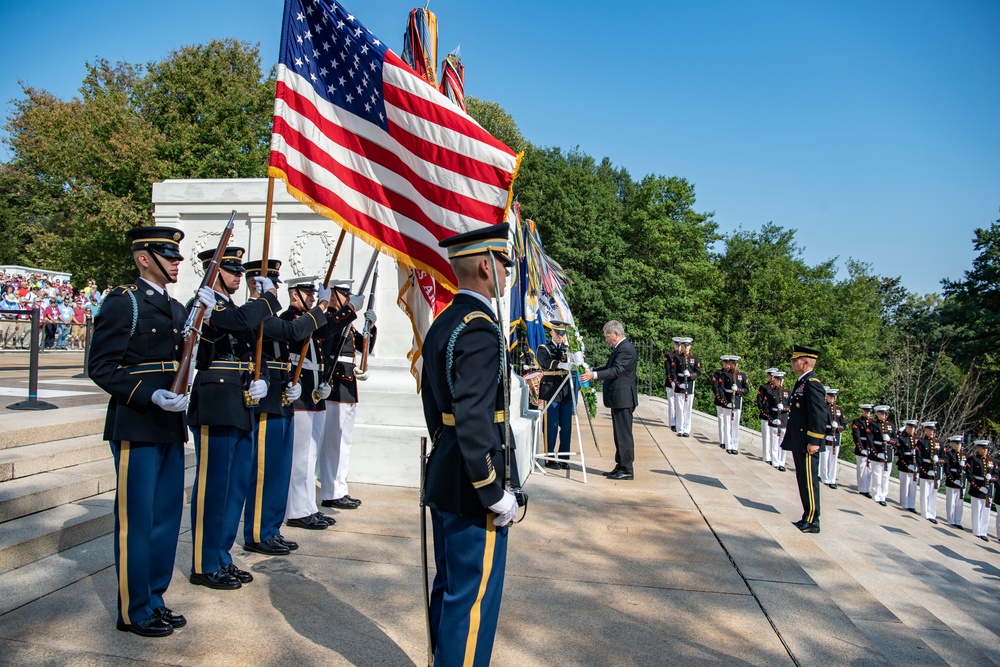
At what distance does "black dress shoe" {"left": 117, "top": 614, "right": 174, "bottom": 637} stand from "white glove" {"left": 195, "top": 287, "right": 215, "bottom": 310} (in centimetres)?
168

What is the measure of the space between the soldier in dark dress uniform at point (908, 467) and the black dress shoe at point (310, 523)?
13590mm

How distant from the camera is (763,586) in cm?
501

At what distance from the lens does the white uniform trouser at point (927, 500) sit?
15.0m

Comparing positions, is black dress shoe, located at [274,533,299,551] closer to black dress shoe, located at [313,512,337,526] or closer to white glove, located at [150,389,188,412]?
black dress shoe, located at [313,512,337,526]

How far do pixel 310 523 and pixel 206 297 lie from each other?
2.65 meters

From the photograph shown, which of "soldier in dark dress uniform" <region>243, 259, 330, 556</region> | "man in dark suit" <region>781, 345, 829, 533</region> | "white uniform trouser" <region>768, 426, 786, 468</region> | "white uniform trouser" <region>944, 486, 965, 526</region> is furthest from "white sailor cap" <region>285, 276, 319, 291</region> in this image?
"white uniform trouser" <region>944, 486, 965, 526</region>

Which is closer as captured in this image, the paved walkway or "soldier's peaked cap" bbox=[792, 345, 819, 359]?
the paved walkway

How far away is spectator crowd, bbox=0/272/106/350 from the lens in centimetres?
1775

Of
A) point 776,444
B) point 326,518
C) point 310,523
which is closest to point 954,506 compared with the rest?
point 776,444

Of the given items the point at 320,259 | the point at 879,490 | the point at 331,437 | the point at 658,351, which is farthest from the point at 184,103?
the point at 658,351

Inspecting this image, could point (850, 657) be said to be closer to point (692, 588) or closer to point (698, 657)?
point (698, 657)

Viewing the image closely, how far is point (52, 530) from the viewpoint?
4.82m

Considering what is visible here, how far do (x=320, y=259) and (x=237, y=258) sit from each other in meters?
4.84

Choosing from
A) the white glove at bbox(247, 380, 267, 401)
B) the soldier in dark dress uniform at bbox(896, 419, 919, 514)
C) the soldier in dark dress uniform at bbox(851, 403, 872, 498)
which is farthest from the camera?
the soldier in dark dress uniform at bbox(851, 403, 872, 498)
